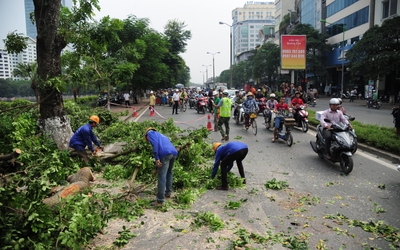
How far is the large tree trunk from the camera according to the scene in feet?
28.5

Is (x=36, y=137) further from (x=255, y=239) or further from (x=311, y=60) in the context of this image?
(x=311, y=60)

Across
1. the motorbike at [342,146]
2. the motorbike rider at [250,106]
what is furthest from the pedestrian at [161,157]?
the motorbike rider at [250,106]

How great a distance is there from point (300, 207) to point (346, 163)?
258cm

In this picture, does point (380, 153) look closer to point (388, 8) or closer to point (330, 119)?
point (330, 119)

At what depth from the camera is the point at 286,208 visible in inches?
211

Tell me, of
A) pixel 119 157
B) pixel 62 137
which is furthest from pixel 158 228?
pixel 62 137

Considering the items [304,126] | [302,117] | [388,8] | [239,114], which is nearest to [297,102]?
[302,117]

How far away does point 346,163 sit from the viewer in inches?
288

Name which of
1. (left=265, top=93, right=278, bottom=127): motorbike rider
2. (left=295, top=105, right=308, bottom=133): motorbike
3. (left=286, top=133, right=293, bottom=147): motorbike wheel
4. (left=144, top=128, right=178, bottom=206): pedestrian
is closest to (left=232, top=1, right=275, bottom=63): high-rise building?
(left=265, top=93, right=278, bottom=127): motorbike rider

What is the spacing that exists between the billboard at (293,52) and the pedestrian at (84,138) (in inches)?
940

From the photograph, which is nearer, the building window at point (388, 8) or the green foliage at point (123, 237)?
the green foliage at point (123, 237)

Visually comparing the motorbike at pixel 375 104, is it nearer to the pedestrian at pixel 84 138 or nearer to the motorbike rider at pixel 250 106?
the motorbike rider at pixel 250 106

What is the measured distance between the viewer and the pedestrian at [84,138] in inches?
298

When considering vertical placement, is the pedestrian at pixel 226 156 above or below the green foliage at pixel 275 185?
above
